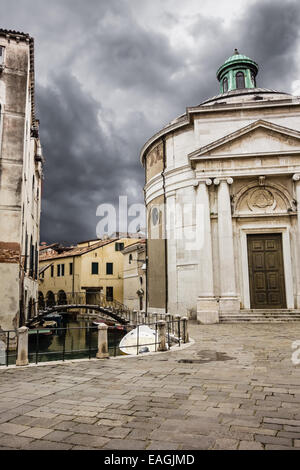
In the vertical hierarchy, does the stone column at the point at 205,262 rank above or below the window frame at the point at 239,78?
below

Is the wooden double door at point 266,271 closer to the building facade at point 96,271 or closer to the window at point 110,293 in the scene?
the building facade at point 96,271

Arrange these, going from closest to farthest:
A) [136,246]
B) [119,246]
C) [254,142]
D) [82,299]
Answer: [254,142]
[136,246]
[82,299]
[119,246]

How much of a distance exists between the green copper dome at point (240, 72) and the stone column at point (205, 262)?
580 inches

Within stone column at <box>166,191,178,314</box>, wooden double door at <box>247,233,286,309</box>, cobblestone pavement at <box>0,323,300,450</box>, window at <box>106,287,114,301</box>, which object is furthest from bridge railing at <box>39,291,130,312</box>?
cobblestone pavement at <box>0,323,300,450</box>

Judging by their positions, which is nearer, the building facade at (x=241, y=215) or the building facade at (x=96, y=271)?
the building facade at (x=241, y=215)

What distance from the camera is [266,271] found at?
1898 cm

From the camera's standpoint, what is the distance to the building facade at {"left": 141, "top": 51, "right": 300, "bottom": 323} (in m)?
18.5

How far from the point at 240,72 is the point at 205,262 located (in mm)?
19091

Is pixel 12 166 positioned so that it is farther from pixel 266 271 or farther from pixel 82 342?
pixel 266 271

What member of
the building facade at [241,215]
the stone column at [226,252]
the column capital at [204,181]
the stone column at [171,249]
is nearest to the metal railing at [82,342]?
the stone column at [171,249]

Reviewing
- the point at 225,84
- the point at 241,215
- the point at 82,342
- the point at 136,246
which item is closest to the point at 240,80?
the point at 225,84

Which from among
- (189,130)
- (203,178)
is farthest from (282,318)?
(189,130)

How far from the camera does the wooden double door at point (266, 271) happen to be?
18.6 metres

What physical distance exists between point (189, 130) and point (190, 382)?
746 inches
